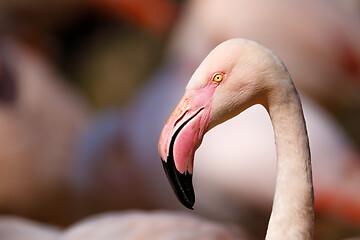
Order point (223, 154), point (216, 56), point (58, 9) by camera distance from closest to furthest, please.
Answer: point (216, 56), point (223, 154), point (58, 9)

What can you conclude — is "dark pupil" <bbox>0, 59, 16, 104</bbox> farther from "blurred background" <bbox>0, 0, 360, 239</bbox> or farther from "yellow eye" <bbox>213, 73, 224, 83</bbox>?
"yellow eye" <bbox>213, 73, 224, 83</bbox>

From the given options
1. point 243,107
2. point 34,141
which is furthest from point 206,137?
point 243,107

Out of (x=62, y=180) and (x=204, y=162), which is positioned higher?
(x=204, y=162)

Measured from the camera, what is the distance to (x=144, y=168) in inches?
88.9

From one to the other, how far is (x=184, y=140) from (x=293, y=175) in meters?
0.16

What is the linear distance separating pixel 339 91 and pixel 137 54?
1669mm

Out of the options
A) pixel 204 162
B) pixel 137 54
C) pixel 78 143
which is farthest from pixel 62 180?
pixel 137 54

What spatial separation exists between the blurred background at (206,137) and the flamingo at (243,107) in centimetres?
101

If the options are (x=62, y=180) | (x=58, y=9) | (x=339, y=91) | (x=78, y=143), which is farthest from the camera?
(x=58, y=9)

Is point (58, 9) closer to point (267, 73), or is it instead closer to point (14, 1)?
point (14, 1)

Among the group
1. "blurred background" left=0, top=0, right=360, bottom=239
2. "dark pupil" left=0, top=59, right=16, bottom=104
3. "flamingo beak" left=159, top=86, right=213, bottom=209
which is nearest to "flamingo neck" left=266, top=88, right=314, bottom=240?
"flamingo beak" left=159, top=86, right=213, bottom=209

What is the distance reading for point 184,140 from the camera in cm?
82

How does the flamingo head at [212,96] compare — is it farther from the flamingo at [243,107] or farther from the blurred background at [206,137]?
the blurred background at [206,137]

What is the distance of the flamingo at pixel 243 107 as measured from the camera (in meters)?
0.81
